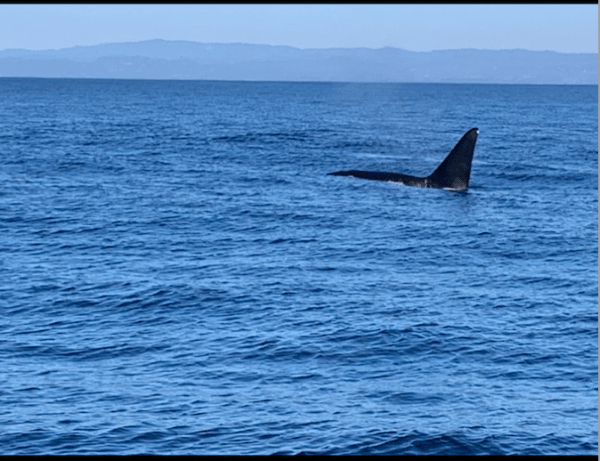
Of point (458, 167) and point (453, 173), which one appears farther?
point (453, 173)

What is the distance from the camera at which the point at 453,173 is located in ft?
180

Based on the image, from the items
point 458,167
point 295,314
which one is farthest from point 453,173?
point 295,314

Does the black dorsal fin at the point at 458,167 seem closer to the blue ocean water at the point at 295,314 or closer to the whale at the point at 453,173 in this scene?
the whale at the point at 453,173

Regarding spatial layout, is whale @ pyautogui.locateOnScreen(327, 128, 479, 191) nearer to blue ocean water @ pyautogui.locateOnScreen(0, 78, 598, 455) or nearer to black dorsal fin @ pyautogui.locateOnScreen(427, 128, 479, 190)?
black dorsal fin @ pyautogui.locateOnScreen(427, 128, 479, 190)

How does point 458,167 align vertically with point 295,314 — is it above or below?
above

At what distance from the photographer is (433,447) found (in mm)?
18062

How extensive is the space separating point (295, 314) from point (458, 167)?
2834cm

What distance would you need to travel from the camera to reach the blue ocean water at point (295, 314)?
19.2 m

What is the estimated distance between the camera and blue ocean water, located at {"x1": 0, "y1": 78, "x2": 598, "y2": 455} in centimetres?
1923

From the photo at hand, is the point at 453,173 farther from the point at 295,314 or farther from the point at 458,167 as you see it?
the point at 295,314

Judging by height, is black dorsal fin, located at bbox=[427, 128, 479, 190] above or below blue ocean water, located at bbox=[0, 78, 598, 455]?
above

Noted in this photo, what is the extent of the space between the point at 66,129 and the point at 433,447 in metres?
93.8

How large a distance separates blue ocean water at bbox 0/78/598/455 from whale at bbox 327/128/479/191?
4.44ft

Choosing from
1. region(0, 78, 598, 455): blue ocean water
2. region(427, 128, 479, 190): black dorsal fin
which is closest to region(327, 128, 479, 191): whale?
region(427, 128, 479, 190): black dorsal fin
